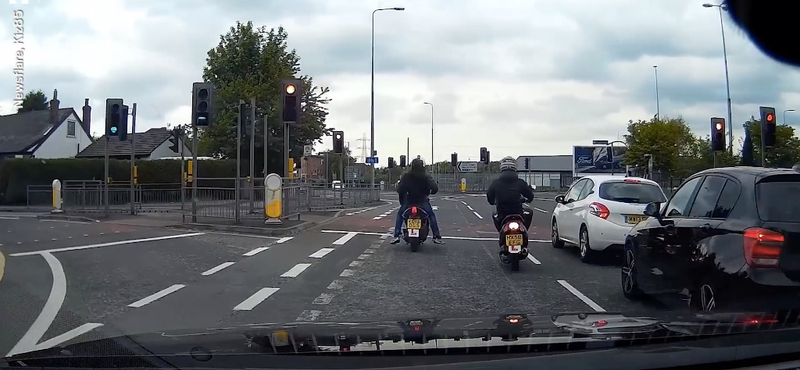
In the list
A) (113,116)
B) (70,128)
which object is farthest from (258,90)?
(113,116)

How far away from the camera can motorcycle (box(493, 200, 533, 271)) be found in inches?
421

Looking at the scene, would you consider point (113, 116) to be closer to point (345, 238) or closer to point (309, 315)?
point (345, 238)

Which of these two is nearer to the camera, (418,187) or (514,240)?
(514,240)

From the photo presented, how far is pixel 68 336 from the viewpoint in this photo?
6195 mm

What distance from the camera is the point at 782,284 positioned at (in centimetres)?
548

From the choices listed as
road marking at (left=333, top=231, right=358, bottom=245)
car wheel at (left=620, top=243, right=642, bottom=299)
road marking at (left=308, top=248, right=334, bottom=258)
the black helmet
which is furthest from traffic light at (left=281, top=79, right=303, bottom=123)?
car wheel at (left=620, top=243, right=642, bottom=299)

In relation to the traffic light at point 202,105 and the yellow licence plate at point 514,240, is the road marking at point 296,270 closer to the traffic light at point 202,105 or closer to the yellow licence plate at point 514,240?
the yellow licence plate at point 514,240

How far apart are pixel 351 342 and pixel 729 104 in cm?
2640

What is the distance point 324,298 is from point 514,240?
3614 mm

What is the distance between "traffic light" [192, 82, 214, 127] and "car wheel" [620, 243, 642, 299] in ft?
41.0

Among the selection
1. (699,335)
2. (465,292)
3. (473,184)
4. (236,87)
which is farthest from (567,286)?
(473,184)

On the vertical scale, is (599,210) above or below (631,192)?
below

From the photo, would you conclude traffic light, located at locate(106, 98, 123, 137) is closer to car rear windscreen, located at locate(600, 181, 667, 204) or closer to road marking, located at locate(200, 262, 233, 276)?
road marking, located at locate(200, 262, 233, 276)

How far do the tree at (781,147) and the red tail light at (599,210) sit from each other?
1968 centimetres
